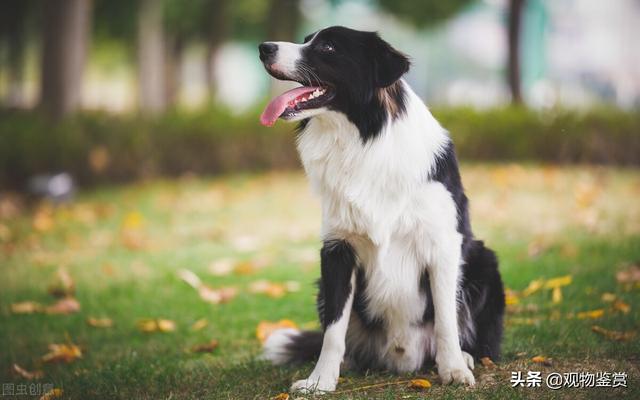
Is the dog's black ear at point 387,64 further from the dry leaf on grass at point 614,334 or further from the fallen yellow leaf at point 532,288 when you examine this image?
the fallen yellow leaf at point 532,288

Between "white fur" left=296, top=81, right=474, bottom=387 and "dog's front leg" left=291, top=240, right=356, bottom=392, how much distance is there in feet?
0.05

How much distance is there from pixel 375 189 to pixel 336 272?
467mm

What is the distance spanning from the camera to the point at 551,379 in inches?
130

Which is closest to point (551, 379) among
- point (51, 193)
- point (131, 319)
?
point (131, 319)

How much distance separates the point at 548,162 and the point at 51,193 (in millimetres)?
8280

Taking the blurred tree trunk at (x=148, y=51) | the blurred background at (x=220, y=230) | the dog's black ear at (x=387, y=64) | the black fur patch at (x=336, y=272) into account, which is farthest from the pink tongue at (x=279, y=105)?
the blurred tree trunk at (x=148, y=51)

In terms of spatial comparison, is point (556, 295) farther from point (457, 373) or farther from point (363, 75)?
point (363, 75)

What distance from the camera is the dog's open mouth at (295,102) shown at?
3254mm

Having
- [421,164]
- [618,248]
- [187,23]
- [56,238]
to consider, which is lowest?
[56,238]

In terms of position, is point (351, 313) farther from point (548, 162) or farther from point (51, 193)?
point (548, 162)

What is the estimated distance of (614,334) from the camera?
4.00 meters

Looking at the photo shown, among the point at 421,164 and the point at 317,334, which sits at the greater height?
the point at 421,164

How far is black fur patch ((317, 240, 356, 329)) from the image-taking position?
3.42 m

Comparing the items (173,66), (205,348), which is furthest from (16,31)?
(205,348)
